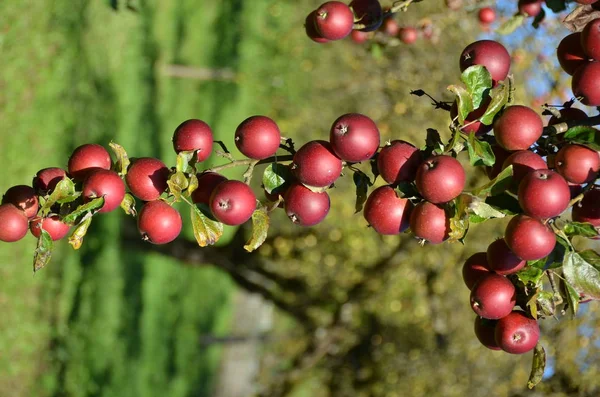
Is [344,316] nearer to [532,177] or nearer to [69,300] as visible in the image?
[69,300]

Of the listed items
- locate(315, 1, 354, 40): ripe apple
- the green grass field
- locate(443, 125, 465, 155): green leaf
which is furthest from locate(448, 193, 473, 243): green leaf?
the green grass field

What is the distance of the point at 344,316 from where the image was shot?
705cm

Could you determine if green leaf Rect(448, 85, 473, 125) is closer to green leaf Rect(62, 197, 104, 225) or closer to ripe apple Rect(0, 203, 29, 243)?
green leaf Rect(62, 197, 104, 225)

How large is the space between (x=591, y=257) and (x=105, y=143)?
207 inches

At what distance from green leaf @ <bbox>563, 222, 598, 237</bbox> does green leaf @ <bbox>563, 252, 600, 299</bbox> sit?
0.05 m

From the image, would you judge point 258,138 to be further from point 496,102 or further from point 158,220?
point 496,102

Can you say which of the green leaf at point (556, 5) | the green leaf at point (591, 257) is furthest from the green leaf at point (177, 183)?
the green leaf at point (556, 5)

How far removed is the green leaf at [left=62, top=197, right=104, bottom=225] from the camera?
4.90ft

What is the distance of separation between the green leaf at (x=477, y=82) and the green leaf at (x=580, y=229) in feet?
1.14

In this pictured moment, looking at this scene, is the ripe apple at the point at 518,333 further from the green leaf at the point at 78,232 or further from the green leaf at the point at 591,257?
the green leaf at the point at 78,232

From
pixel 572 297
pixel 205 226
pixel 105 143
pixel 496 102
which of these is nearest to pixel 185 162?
pixel 205 226

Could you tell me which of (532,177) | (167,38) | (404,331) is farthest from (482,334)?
(167,38)

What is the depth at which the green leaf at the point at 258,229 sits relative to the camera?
1620 millimetres

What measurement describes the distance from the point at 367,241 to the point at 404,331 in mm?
1132
